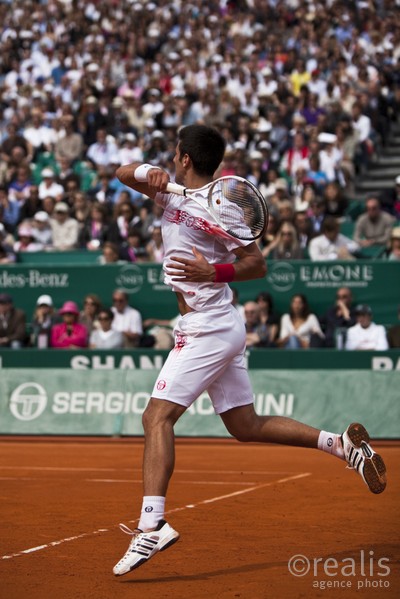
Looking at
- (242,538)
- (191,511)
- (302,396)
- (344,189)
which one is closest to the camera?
(242,538)

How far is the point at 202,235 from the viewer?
249 inches

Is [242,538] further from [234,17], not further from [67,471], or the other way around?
[234,17]

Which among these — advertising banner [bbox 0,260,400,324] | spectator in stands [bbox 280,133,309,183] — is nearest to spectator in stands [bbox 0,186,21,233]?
advertising banner [bbox 0,260,400,324]

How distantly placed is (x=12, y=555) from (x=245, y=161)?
13.9 meters

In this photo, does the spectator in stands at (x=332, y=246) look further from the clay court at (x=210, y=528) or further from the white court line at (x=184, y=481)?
the white court line at (x=184, y=481)

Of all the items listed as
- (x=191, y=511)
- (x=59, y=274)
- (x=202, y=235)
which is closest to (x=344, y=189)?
(x=59, y=274)

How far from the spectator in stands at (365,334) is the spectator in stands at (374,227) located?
1933 millimetres

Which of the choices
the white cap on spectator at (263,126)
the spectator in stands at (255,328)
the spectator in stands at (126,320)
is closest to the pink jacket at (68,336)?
the spectator in stands at (126,320)

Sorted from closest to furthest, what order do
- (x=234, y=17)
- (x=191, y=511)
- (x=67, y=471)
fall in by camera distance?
(x=191, y=511), (x=67, y=471), (x=234, y=17)

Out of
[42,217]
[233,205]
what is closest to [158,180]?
[233,205]

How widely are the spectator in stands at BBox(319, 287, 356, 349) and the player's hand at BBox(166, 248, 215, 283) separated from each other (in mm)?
9523

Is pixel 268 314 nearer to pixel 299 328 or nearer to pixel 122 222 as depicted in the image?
pixel 299 328

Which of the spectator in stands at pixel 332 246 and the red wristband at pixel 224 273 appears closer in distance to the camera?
the red wristband at pixel 224 273

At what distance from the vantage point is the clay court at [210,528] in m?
5.66
